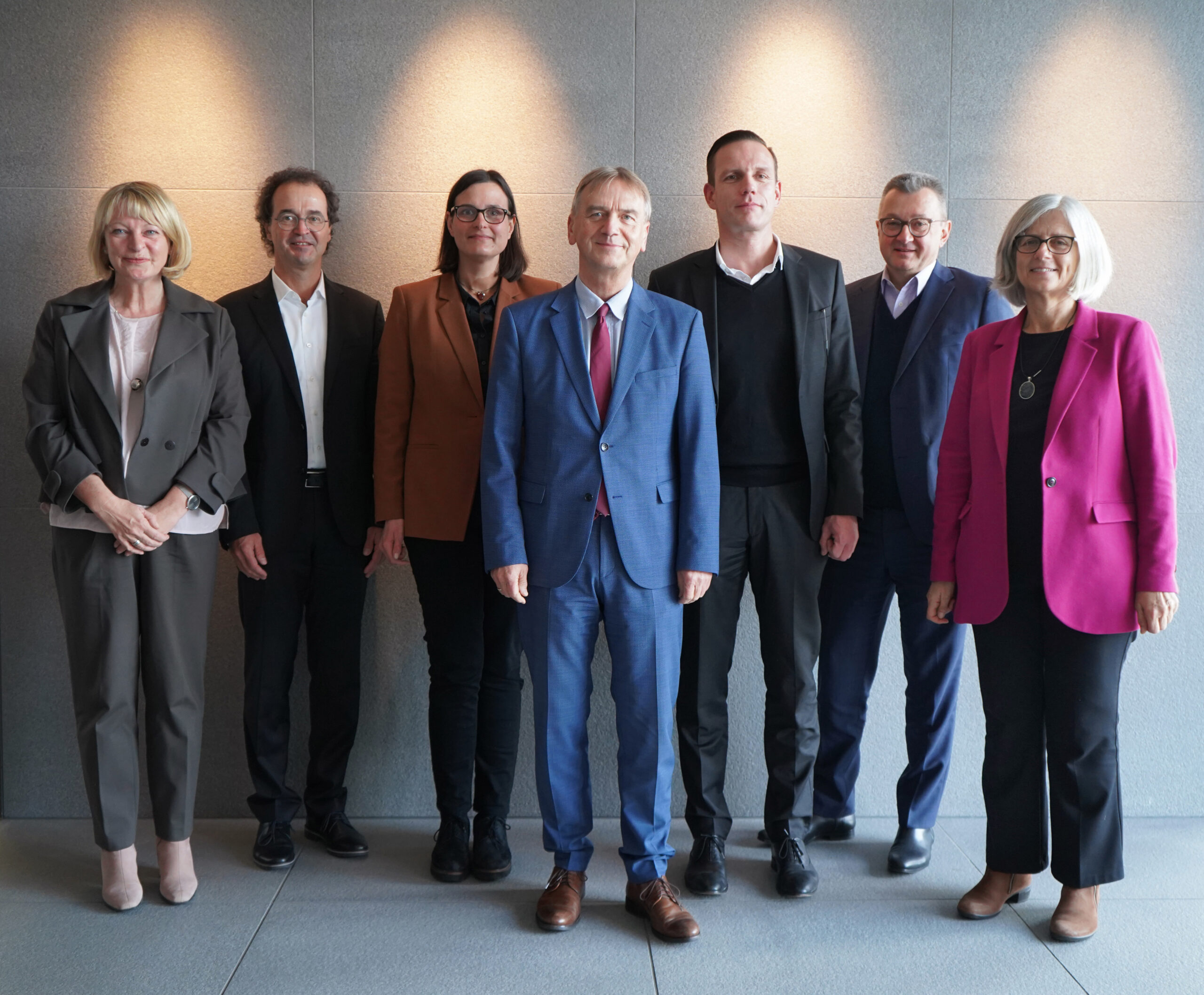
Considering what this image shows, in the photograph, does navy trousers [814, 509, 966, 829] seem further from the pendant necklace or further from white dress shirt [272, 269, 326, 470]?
white dress shirt [272, 269, 326, 470]

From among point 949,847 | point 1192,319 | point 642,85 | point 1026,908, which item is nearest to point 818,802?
point 949,847

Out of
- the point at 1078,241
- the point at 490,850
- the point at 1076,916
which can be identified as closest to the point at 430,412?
the point at 490,850

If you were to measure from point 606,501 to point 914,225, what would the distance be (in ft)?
4.33

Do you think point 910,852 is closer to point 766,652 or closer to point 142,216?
point 766,652

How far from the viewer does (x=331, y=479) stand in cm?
303

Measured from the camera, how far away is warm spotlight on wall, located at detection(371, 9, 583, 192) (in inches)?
133

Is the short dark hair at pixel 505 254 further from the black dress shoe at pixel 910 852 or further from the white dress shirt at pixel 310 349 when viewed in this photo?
the black dress shoe at pixel 910 852

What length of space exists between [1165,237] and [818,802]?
2.30 m

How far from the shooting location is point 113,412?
272cm

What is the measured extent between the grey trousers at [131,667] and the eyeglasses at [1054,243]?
7.86 feet

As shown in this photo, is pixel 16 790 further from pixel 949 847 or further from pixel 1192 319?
pixel 1192 319

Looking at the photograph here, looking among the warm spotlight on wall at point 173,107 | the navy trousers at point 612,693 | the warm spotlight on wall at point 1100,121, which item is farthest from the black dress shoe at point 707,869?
the warm spotlight on wall at point 173,107

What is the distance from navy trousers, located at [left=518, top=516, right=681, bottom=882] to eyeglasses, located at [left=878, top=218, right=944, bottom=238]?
1.31 m

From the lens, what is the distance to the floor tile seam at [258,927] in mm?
2393
